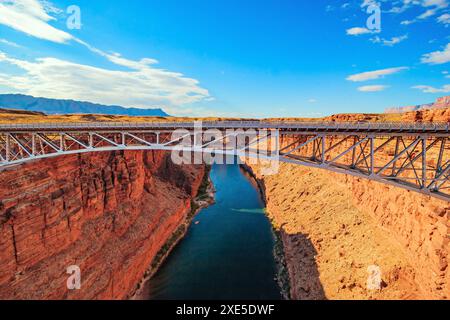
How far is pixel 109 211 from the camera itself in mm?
25656

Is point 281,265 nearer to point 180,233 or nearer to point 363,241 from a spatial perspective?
point 363,241

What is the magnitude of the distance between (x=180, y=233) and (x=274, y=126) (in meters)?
22.7

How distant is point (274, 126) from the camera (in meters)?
17.3

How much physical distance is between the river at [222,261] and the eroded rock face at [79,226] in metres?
2.91

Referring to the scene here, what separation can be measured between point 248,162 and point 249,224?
35.0 metres

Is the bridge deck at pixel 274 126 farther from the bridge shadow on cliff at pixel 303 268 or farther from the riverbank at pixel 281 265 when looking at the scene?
the riverbank at pixel 281 265

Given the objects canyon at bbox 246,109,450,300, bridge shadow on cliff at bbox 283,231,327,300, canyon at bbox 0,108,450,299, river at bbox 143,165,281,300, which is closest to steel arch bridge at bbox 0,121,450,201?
canyon at bbox 0,108,450,299

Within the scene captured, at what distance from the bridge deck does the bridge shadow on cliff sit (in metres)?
13.7

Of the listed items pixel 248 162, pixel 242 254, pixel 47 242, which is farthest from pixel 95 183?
pixel 248 162

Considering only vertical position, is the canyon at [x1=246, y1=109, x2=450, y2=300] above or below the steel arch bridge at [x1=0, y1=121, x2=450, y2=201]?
below

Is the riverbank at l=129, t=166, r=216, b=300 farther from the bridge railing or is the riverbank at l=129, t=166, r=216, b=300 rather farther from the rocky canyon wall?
the bridge railing

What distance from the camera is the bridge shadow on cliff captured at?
20.5 metres

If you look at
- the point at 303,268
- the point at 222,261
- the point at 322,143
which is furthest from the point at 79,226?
the point at 322,143

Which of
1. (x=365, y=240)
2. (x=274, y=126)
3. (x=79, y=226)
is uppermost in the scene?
(x=274, y=126)
